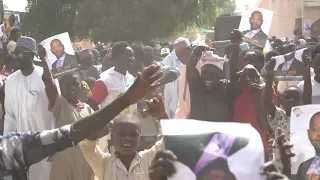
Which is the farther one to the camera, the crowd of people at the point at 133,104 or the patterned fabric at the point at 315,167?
the crowd of people at the point at 133,104

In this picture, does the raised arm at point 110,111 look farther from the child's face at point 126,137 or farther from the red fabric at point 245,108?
the red fabric at point 245,108

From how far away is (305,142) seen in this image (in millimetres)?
3578

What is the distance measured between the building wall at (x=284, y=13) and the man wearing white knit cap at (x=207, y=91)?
32.7 m

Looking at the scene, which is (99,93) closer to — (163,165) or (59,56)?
(59,56)

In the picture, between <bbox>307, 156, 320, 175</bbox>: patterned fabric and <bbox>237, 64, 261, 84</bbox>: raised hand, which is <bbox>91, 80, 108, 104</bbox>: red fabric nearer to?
<bbox>237, 64, 261, 84</bbox>: raised hand

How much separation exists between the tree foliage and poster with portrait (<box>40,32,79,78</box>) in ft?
60.5

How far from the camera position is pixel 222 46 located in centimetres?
896

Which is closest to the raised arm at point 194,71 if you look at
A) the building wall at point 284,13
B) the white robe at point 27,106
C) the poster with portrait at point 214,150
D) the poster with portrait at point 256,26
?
the white robe at point 27,106

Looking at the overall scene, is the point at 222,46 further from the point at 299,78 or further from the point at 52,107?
the point at 52,107

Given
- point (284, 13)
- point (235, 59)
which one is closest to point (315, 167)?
point (235, 59)

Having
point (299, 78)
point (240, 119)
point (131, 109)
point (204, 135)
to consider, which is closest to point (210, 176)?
point (204, 135)

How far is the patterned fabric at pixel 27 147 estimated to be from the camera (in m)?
2.82

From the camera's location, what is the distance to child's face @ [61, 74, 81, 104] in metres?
5.21

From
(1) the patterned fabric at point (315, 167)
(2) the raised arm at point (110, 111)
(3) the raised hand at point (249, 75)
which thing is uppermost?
(2) the raised arm at point (110, 111)
